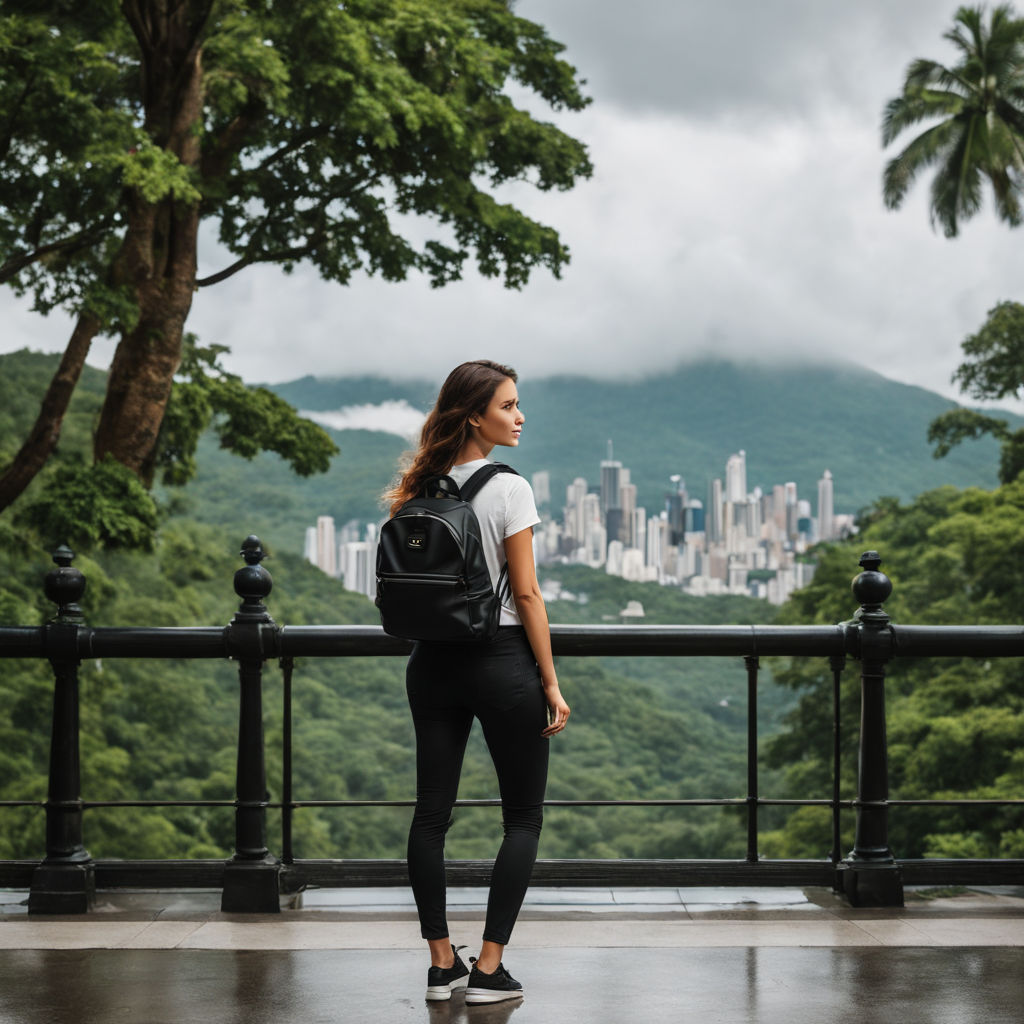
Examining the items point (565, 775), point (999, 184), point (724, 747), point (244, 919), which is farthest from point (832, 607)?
point (724, 747)

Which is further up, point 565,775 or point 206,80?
point 206,80

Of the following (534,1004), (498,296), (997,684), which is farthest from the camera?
(498,296)

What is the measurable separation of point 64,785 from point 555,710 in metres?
2.20

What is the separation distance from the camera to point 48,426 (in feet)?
56.3

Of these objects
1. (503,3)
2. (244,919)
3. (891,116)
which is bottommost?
(244,919)

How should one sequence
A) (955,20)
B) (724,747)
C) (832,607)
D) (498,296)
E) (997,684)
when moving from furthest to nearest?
(498,296)
(724,747)
(955,20)
(832,607)
(997,684)

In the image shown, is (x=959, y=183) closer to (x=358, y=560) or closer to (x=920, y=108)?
(x=920, y=108)

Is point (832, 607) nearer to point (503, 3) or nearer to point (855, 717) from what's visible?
point (855, 717)

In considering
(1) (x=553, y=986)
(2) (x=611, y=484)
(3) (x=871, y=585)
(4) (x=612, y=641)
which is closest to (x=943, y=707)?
(3) (x=871, y=585)

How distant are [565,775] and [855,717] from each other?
30.6m

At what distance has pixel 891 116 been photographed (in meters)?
43.4

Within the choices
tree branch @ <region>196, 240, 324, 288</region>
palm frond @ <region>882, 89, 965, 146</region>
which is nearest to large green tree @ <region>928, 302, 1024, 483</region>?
palm frond @ <region>882, 89, 965, 146</region>

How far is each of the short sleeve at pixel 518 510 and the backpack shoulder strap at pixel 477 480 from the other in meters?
0.06

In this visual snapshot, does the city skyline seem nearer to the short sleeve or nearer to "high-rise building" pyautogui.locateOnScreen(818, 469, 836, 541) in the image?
"high-rise building" pyautogui.locateOnScreen(818, 469, 836, 541)
